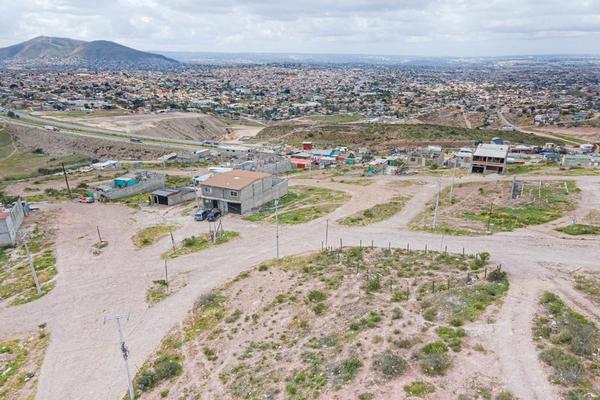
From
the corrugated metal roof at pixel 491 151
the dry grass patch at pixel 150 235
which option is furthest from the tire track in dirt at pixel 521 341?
the corrugated metal roof at pixel 491 151

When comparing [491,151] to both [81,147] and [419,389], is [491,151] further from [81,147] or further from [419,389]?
[81,147]

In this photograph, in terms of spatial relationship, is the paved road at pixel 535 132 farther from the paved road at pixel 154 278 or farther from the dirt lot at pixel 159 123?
the dirt lot at pixel 159 123

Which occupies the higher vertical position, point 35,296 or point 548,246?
point 548,246

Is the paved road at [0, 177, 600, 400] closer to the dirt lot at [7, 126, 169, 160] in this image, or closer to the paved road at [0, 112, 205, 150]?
the dirt lot at [7, 126, 169, 160]

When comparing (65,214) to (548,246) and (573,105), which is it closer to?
(548,246)

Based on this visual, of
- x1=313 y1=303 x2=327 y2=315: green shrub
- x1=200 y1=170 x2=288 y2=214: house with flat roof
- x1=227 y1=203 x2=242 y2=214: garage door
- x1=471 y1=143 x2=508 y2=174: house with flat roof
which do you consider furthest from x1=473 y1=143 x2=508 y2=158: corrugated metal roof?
x1=313 y1=303 x2=327 y2=315: green shrub

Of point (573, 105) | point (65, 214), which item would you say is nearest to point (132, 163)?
point (65, 214)
